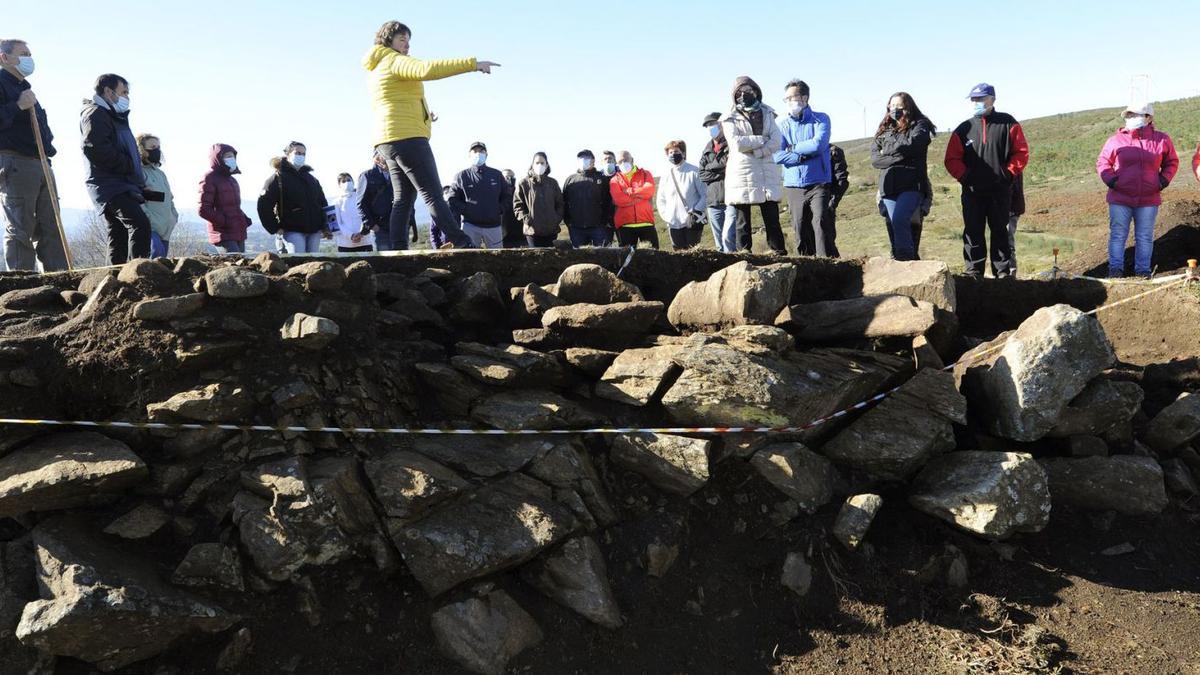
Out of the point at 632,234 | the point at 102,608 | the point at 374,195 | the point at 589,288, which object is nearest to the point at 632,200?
the point at 632,234

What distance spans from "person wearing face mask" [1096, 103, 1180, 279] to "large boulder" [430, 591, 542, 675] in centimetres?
978

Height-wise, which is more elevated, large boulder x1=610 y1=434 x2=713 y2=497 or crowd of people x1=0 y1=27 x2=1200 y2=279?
crowd of people x1=0 y1=27 x2=1200 y2=279

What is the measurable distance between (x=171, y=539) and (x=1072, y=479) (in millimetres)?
6938

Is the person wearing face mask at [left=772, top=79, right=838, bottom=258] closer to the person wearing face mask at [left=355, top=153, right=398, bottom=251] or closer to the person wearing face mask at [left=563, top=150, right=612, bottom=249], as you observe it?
the person wearing face mask at [left=563, top=150, right=612, bottom=249]

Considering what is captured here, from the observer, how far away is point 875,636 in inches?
203

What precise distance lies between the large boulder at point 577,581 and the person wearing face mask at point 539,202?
23.1 ft

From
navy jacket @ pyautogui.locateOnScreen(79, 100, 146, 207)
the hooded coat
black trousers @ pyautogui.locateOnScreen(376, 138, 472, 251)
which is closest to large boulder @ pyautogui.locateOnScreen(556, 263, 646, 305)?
black trousers @ pyautogui.locateOnScreen(376, 138, 472, 251)

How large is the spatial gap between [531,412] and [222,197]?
682 centimetres

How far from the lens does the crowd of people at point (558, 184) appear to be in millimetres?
7527

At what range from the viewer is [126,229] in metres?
7.92

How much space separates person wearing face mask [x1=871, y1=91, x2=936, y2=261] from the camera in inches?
356

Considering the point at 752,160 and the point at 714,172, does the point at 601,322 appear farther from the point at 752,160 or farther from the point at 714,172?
the point at 714,172

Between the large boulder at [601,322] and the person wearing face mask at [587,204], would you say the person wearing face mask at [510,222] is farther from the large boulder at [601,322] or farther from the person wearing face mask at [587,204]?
the large boulder at [601,322]

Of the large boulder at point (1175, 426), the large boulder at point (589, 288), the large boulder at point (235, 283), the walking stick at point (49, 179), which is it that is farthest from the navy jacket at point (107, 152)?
the large boulder at point (1175, 426)
